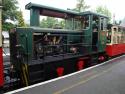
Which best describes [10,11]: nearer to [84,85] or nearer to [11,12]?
[11,12]

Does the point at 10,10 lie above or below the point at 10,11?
above

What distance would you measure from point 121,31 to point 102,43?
558 centimetres

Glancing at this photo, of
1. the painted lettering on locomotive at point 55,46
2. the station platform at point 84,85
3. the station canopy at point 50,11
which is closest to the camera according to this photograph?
the station platform at point 84,85

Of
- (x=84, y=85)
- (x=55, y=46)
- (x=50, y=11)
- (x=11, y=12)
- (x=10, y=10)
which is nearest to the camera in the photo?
(x=84, y=85)

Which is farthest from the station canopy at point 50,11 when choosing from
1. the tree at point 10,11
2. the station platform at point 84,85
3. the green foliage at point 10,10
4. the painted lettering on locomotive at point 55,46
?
the green foliage at point 10,10

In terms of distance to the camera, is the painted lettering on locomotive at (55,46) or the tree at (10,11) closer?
the painted lettering on locomotive at (55,46)

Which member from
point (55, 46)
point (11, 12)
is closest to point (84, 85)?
point (55, 46)

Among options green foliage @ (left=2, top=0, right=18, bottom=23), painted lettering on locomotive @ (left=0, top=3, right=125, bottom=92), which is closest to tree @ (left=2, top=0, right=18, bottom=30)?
green foliage @ (left=2, top=0, right=18, bottom=23)

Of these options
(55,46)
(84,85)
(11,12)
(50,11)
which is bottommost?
(84,85)

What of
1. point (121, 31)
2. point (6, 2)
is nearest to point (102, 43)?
point (121, 31)

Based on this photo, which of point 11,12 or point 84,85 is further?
point 11,12

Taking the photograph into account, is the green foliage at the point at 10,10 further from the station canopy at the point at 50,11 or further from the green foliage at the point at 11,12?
the station canopy at the point at 50,11

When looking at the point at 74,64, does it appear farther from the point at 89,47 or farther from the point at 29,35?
the point at 29,35

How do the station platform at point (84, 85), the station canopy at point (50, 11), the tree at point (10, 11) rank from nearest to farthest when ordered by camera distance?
the station platform at point (84, 85)
the station canopy at point (50, 11)
the tree at point (10, 11)
